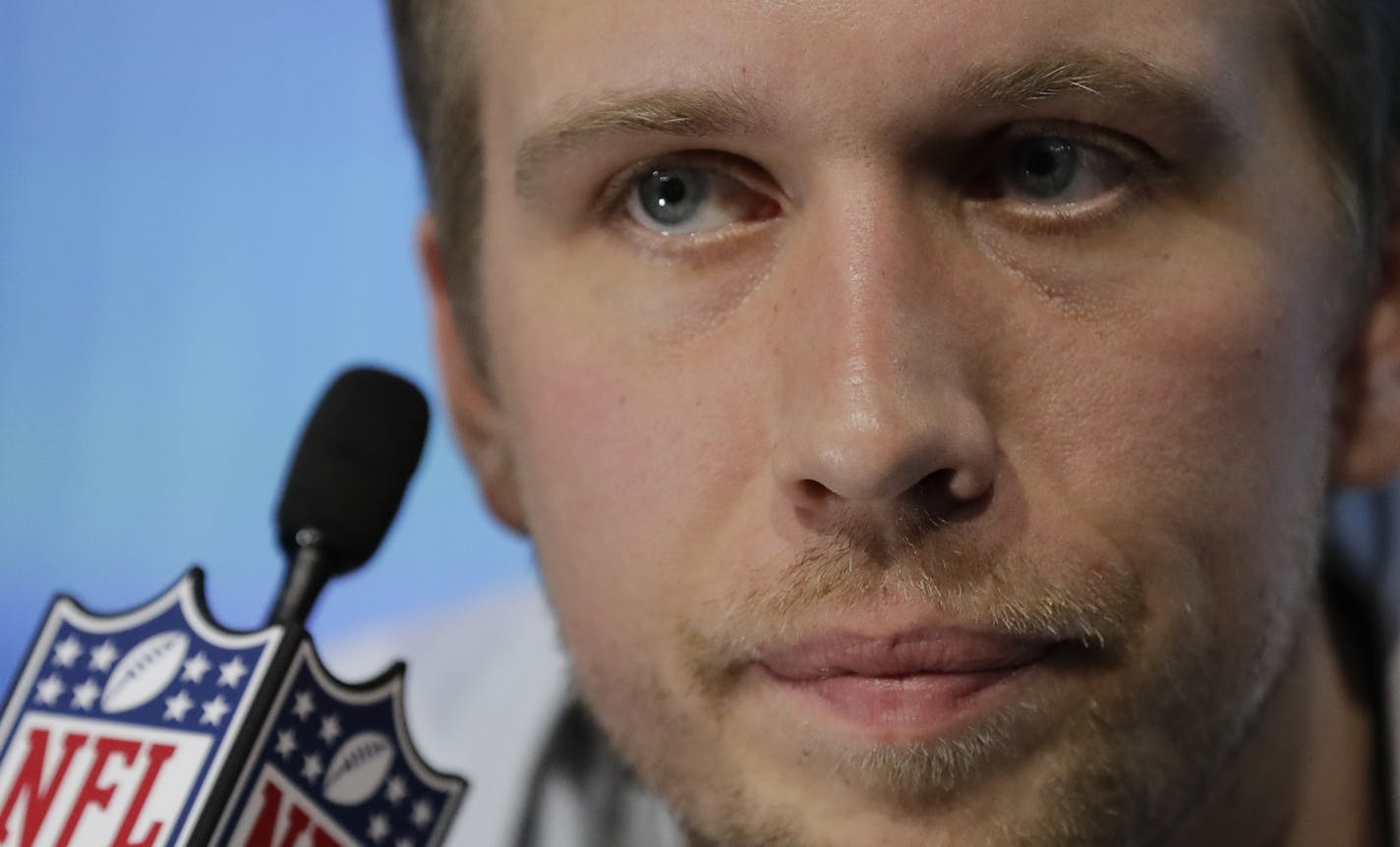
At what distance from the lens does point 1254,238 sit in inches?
45.1

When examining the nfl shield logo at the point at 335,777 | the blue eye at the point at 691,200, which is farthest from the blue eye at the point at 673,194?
the nfl shield logo at the point at 335,777

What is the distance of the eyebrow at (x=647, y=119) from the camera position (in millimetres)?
1076

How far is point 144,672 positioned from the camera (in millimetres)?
991

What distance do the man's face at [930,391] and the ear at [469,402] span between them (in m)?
0.24

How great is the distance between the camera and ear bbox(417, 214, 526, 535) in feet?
4.79

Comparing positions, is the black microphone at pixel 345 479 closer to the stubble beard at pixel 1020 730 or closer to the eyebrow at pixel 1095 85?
the stubble beard at pixel 1020 730

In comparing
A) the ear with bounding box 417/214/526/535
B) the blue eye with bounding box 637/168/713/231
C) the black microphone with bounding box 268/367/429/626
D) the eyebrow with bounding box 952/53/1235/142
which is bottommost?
the ear with bounding box 417/214/526/535

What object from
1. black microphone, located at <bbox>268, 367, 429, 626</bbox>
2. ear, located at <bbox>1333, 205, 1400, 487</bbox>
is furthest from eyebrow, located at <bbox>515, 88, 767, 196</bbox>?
ear, located at <bbox>1333, 205, 1400, 487</bbox>

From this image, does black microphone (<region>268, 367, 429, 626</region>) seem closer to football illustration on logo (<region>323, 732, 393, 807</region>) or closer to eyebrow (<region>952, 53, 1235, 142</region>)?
football illustration on logo (<region>323, 732, 393, 807</region>)

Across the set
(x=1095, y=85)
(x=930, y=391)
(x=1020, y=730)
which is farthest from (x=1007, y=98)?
(x=1020, y=730)

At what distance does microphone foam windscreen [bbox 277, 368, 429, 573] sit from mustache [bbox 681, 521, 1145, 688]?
10.5 inches

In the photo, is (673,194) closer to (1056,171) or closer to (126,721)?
(1056,171)

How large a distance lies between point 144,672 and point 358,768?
153 mm

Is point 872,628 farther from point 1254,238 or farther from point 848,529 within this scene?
point 1254,238
